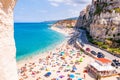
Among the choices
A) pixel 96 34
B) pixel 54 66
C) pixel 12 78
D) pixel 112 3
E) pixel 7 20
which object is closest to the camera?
pixel 7 20

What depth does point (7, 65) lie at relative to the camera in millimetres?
5121

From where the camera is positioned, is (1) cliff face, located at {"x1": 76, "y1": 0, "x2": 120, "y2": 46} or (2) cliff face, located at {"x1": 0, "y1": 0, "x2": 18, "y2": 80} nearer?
(2) cliff face, located at {"x1": 0, "y1": 0, "x2": 18, "y2": 80}

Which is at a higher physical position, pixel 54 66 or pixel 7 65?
pixel 7 65

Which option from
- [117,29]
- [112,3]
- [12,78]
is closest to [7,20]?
[12,78]

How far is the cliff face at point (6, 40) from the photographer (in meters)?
4.52

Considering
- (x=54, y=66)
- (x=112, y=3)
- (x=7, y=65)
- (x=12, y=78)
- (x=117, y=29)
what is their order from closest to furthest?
1. (x=7, y=65)
2. (x=12, y=78)
3. (x=54, y=66)
4. (x=117, y=29)
5. (x=112, y=3)

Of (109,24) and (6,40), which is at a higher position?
(6,40)

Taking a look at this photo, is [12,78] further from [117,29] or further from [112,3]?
[112,3]

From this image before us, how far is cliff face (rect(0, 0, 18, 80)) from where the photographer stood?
4524 millimetres

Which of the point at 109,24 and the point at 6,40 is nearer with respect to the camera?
the point at 6,40

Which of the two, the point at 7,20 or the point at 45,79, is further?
the point at 45,79

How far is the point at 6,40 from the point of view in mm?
4891

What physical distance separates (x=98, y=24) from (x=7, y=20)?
61890 mm

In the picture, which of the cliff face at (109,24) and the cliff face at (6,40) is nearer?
the cliff face at (6,40)
